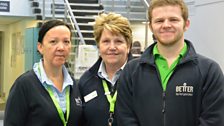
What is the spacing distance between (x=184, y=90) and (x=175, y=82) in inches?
2.4

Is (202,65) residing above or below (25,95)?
above

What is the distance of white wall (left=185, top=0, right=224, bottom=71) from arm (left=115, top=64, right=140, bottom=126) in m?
6.31

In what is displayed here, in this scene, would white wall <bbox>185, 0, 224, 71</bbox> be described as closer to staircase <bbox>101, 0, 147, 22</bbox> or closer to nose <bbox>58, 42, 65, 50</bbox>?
staircase <bbox>101, 0, 147, 22</bbox>

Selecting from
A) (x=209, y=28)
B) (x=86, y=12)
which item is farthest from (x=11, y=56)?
(x=209, y=28)

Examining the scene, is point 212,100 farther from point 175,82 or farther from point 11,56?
point 11,56

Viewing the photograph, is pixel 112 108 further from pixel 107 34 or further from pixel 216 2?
pixel 216 2

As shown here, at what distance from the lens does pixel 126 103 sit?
223cm

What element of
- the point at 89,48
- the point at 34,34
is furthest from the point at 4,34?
the point at 89,48

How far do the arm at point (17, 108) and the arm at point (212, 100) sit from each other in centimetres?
102

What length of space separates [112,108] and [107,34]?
46 cm

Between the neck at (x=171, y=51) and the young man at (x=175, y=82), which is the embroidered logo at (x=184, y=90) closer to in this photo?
the young man at (x=175, y=82)

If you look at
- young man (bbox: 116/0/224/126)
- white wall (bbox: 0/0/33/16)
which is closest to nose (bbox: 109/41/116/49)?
young man (bbox: 116/0/224/126)

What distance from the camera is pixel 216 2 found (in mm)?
8609

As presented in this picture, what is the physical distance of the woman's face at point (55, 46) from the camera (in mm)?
2535
